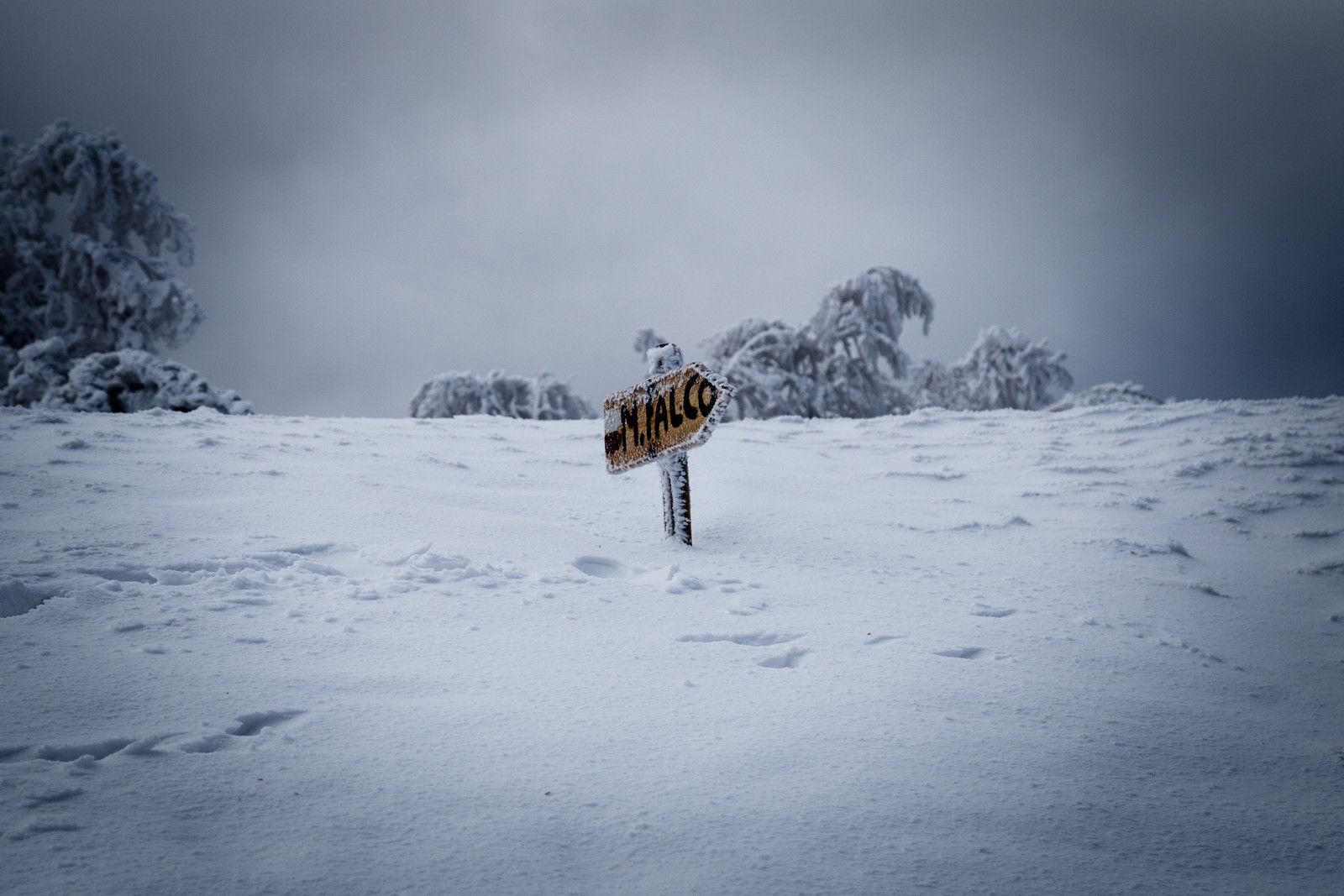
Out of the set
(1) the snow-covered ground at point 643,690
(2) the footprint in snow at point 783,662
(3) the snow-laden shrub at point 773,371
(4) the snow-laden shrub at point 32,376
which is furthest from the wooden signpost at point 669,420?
(4) the snow-laden shrub at point 32,376

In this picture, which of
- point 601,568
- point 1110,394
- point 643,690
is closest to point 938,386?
point 1110,394

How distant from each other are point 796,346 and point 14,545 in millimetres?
15258

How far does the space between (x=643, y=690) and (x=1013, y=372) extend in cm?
2020

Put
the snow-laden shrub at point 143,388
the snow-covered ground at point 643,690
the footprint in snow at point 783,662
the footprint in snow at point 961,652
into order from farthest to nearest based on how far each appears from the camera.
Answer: the snow-laden shrub at point 143,388, the footprint in snow at point 961,652, the footprint in snow at point 783,662, the snow-covered ground at point 643,690

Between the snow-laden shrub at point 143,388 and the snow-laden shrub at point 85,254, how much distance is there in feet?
31.9

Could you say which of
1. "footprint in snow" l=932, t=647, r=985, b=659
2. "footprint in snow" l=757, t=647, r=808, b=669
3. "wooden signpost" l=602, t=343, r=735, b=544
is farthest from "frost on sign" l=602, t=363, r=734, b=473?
"footprint in snow" l=932, t=647, r=985, b=659

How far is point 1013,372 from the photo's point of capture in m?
19.9

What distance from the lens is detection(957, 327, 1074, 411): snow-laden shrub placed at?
19.6 metres

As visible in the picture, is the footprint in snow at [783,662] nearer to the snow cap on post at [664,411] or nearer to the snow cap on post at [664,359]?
the snow cap on post at [664,411]

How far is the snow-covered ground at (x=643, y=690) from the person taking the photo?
60.5 inches

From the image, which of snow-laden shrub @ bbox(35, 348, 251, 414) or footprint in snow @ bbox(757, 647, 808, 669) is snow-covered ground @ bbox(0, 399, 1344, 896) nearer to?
footprint in snow @ bbox(757, 647, 808, 669)

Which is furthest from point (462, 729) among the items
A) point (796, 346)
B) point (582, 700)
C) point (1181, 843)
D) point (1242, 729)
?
point (796, 346)

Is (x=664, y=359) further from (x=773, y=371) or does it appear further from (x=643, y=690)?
(x=773, y=371)

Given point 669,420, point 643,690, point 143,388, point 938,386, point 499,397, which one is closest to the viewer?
point 643,690
